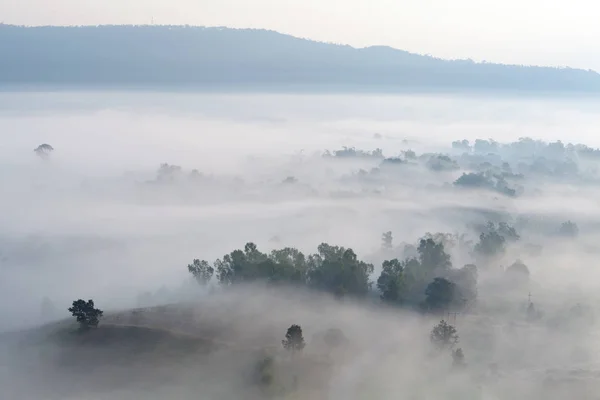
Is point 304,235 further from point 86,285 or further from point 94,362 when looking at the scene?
point 94,362

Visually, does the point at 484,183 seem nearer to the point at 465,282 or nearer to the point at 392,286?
the point at 465,282

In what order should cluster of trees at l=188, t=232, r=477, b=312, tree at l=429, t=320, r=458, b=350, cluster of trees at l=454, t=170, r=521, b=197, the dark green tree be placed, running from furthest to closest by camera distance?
cluster of trees at l=454, t=170, r=521, b=197 < the dark green tree < cluster of trees at l=188, t=232, r=477, b=312 < tree at l=429, t=320, r=458, b=350

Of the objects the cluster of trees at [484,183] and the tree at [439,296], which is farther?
the cluster of trees at [484,183]

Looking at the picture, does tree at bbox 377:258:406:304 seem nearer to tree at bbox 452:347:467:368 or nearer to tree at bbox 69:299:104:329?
tree at bbox 452:347:467:368

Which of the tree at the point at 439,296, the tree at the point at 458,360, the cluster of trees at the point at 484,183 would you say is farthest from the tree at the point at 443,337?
the cluster of trees at the point at 484,183

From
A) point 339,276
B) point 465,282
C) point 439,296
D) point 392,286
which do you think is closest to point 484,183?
point 465,282

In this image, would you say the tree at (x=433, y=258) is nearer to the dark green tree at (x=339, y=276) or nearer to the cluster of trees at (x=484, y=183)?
the dark green tree at (x=339, y=276)

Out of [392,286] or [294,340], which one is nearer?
[294,340]

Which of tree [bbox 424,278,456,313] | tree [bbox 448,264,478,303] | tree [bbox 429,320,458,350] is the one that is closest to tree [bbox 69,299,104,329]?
tree [bbox 429,320,458,350]

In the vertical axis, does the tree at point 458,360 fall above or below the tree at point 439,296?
below
